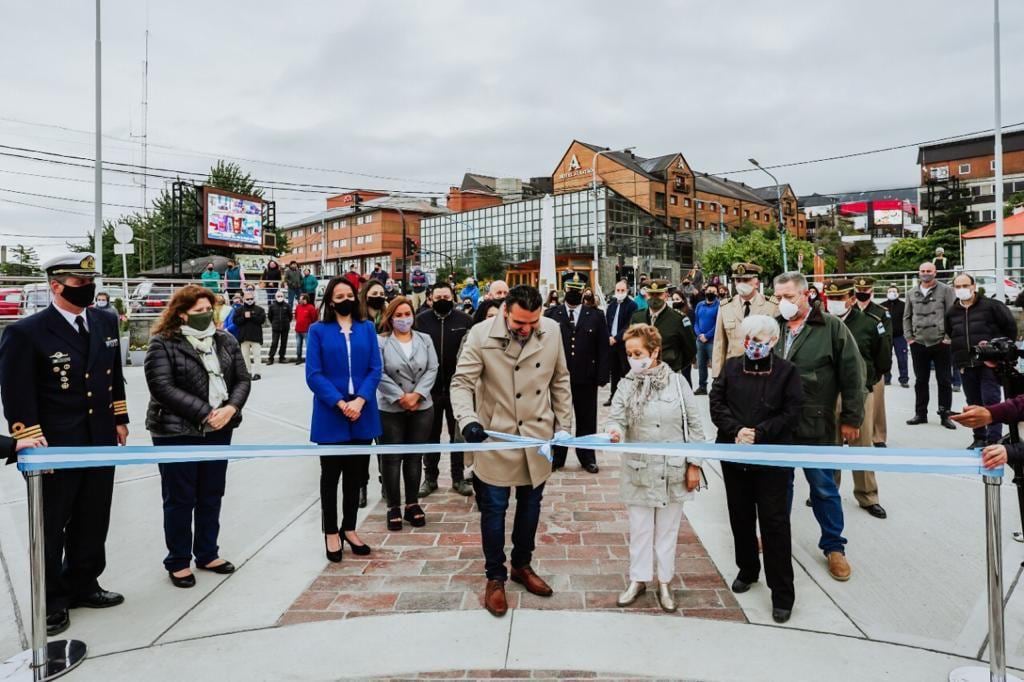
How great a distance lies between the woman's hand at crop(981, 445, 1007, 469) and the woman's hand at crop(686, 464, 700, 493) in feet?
4.66

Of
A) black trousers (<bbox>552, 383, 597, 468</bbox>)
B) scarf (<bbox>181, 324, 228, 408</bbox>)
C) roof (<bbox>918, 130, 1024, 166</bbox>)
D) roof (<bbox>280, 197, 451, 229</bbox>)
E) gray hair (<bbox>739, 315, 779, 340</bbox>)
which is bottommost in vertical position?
black trousers (<bbox>552, 383, 597, 468</bbox>)

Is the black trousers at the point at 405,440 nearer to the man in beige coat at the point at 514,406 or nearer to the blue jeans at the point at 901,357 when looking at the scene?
the man in beige coat at the point at 514,406

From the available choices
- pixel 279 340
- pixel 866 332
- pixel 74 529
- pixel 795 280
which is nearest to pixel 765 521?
pixel 795 280

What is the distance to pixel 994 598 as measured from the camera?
295 cm

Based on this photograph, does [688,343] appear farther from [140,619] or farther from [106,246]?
[106,246]

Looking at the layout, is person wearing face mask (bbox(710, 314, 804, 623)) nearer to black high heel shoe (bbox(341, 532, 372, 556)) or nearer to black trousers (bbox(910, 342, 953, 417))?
black high heel shoe (bbox(341, 532, 372, 556))

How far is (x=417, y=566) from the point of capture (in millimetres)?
4512

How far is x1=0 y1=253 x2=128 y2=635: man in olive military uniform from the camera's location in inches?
144

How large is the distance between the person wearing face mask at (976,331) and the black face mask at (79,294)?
8272 millimetres

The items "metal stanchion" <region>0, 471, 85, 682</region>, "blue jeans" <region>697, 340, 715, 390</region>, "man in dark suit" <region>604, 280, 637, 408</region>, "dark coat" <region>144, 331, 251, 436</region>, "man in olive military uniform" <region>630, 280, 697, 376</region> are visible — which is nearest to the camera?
"metal stanchion" <region>0, 471, 85, 682</region>

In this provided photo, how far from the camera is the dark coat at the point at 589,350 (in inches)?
291

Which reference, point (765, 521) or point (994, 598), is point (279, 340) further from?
point (994, 598)

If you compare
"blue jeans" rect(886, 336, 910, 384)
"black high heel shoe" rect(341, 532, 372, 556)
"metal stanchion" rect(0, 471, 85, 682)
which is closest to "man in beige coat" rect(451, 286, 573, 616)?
"black high heel shoe" rect(341, 532, 372, 556)

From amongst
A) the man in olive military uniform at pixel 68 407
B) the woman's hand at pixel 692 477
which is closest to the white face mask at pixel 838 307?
the woman's hand at pixel 692 477
